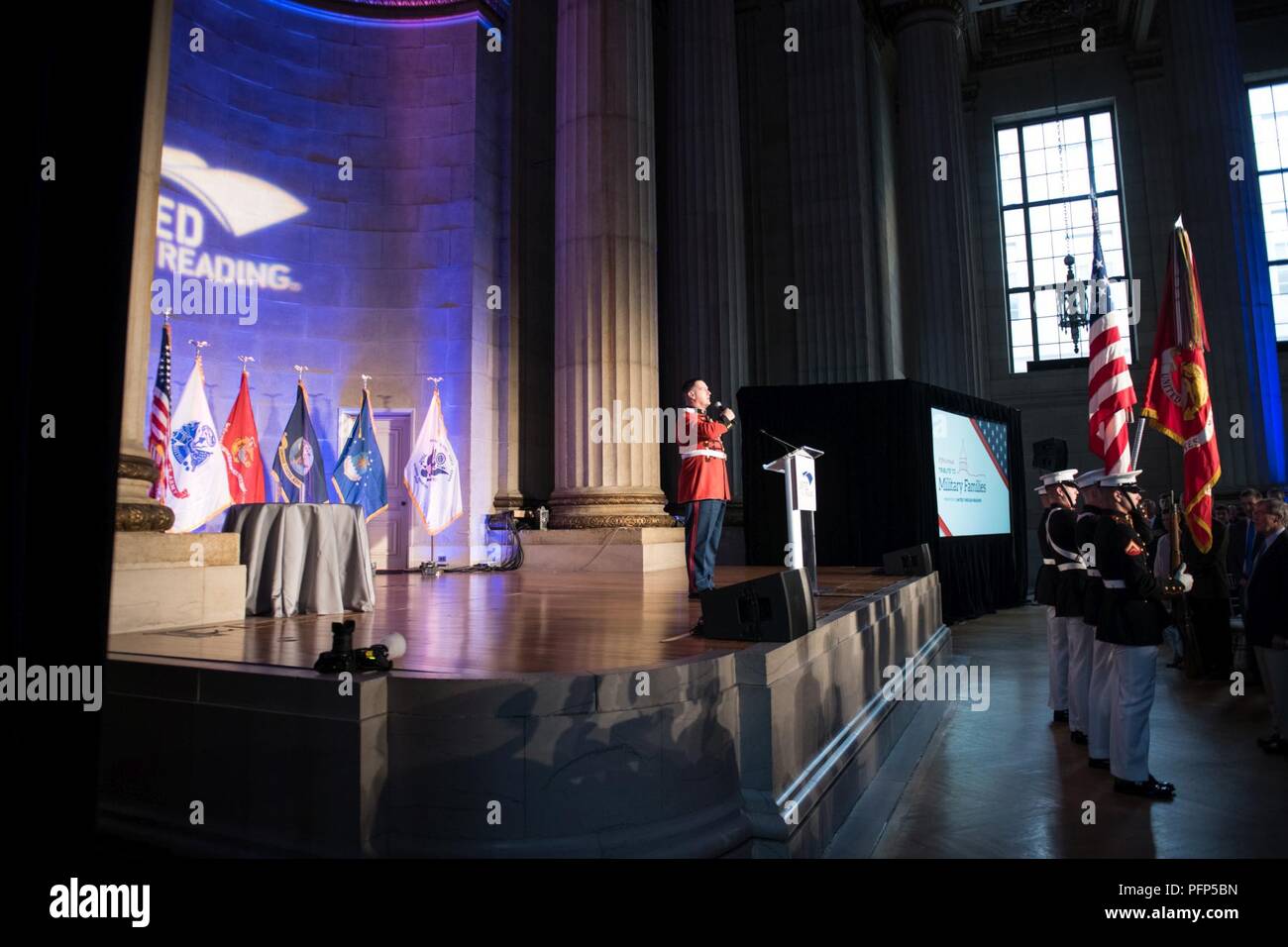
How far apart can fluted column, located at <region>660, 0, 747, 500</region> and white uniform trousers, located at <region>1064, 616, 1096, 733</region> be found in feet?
25.6

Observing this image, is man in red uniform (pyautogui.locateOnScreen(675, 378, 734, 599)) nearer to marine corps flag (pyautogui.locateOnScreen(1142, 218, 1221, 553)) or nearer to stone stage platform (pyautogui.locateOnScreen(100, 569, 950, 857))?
stone stage platform (pyautogui.locateOnScreen(100, 569, 950, 857))

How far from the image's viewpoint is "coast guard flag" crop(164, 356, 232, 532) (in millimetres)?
9938

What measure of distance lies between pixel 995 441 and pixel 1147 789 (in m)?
11.2

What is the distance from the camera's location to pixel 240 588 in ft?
16.0

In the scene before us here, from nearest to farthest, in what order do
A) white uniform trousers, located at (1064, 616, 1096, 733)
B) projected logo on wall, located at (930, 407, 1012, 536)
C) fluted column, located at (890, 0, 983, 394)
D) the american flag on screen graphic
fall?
white uniform trousers, located at (1064, 616, 1096, 733) < projected logo on wall, located at (930, 407, 1012, 536) < the american flag on screen graphic < fluted column, located at (890, 0, 983, 394)

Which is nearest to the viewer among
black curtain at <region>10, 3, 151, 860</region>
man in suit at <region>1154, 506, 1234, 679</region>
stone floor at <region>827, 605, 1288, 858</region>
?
black curtain at <region>10, 3, 151, 860</region>

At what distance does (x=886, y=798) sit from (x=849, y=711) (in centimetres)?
53

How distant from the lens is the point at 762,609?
3.63 m

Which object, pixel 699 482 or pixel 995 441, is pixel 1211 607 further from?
pixel 995 441

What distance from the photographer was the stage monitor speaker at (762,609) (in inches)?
140

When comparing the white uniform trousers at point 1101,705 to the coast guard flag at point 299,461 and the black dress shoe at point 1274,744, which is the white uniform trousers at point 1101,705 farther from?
the coast guard flag at point 299,461

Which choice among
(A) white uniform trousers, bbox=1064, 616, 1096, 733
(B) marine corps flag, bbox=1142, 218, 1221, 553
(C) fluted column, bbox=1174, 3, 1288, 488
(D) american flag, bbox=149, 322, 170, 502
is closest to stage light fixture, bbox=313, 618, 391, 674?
(A) white uniform trousers, bbox=1064, 616, 1096, 733

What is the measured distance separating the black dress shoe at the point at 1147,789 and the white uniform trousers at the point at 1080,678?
1.01m
